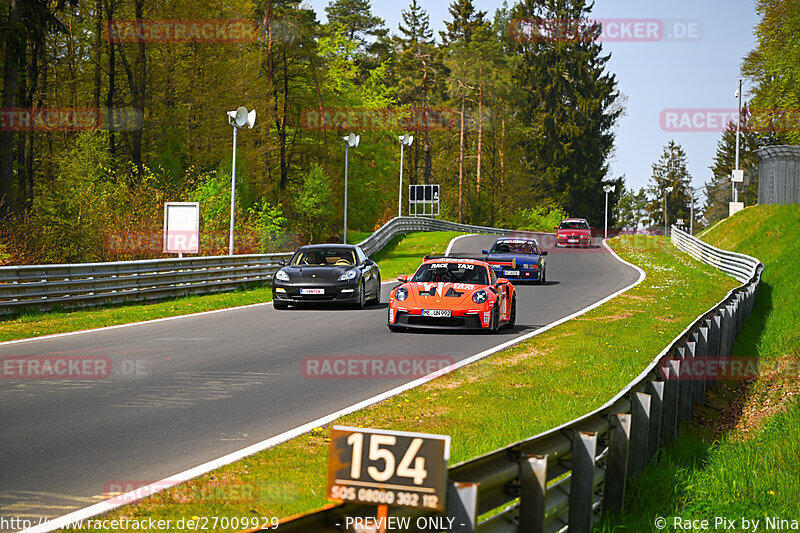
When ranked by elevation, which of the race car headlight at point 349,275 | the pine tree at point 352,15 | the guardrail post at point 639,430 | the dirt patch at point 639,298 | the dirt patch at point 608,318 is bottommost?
the dirt patch at point 608,318

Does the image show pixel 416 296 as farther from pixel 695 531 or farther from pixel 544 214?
pixel 544 214

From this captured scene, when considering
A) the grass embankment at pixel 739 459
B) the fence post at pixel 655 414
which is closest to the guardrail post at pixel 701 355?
the grass embankment at pixel 739 459

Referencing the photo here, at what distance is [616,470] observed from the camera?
600cm

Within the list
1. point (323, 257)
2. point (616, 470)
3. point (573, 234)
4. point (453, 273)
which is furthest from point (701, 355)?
point (573, 234)

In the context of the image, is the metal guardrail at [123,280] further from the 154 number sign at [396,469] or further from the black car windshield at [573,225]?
the black car windshield at [573,225]

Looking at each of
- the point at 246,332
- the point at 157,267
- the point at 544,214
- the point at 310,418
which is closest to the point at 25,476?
the point at 310,418

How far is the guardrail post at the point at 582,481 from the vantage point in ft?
16.9

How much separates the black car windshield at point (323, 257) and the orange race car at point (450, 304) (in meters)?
5.17

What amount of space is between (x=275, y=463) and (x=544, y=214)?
306 feet

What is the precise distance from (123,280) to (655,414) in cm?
1661

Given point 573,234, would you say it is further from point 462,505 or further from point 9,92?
point 462,505

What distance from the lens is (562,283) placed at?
105 ft

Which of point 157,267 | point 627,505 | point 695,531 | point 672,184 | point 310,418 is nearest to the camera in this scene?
point 695,531

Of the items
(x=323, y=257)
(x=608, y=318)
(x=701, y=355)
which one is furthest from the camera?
(x=323, y=257)
